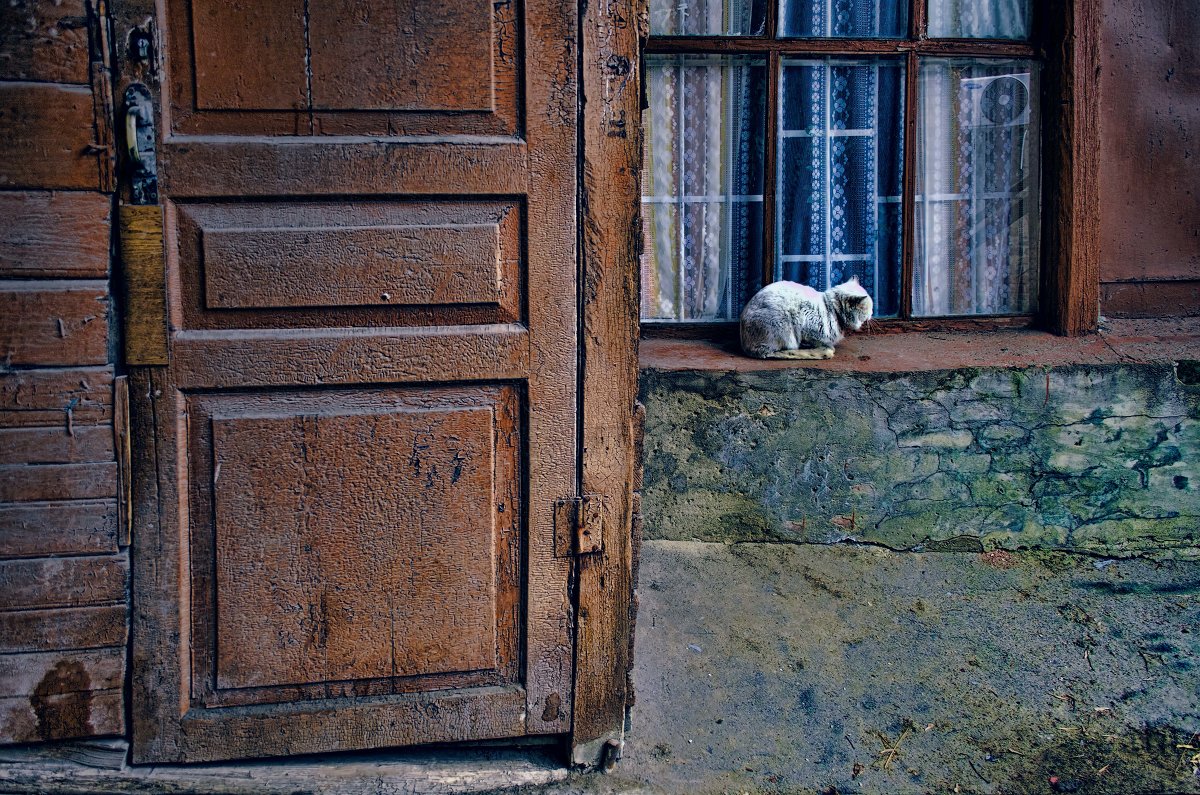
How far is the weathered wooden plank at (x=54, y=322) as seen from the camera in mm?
1968

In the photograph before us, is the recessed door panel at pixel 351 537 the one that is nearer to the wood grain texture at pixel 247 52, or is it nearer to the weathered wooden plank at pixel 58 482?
the weathered wooden plank at pixel 58 482

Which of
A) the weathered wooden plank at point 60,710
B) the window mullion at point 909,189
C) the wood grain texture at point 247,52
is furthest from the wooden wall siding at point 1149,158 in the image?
the weathered wooden plank at point 60,710

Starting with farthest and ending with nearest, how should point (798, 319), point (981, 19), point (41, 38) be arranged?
point (981, 19), point (798, 319), point (41, 38)

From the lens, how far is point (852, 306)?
12.1 feet

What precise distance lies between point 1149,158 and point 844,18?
1494mm

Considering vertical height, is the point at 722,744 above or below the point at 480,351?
below

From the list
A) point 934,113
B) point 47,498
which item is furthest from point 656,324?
point 47,498

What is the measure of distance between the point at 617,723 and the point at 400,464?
90 cm

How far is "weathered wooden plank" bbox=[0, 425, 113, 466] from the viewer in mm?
1996

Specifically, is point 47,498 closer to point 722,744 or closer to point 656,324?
point 722,744

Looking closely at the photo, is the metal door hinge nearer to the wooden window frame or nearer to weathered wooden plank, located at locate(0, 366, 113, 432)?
weathered wooden plank, located at locate(0, 366, 113, 432)

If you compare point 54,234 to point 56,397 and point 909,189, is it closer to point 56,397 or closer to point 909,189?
point 56,397

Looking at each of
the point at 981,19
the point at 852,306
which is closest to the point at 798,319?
the point at 852,306

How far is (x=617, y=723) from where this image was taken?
91.0 inches
